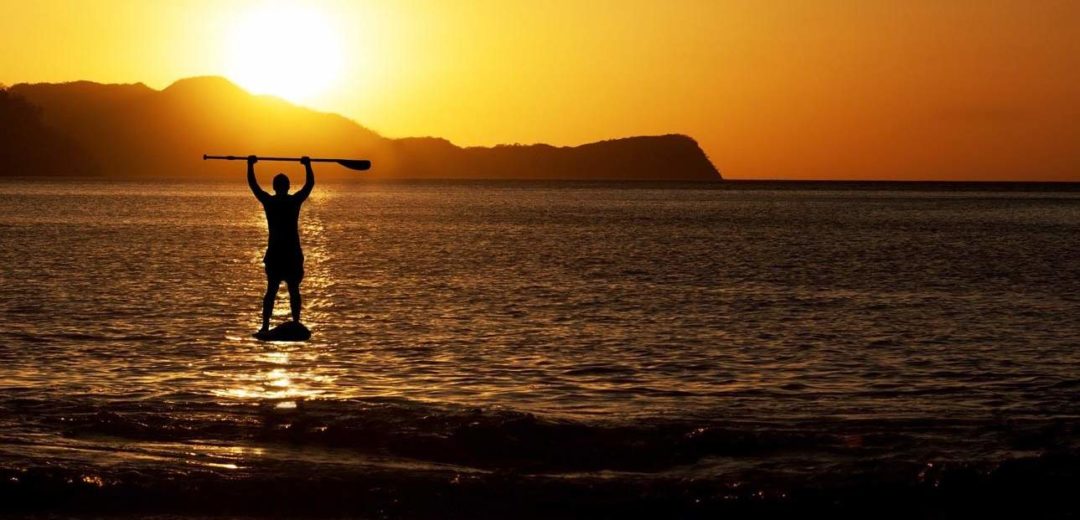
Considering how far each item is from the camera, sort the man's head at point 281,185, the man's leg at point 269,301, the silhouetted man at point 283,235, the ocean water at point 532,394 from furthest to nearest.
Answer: the man's leg at point 269,301, the silhouetted man at point 283,235, the man's head at point 281,185, the ocean water at point 532,394

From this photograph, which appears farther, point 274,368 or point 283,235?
point 274,368

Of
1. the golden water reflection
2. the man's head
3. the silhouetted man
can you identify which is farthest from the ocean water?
the man's head

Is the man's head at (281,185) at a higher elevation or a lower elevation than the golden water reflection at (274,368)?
higher

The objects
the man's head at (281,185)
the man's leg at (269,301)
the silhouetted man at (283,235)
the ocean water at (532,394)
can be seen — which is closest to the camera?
the ocean water at (532,394)

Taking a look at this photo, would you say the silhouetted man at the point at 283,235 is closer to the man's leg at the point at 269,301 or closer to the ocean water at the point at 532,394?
the man's leg at the point at 269,301

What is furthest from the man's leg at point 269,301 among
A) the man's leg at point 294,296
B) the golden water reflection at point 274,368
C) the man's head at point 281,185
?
the man's head at point 281,185

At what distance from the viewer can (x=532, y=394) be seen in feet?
59.2

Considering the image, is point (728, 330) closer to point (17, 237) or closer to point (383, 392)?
point (383, 392)

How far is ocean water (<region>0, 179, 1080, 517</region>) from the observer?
12055 millimetres

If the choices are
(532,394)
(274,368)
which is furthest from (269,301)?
(532,394)

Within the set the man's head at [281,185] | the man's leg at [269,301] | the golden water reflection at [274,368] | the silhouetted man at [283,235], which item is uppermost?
the man's head at [281,185]

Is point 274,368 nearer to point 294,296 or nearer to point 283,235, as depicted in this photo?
point 294,296

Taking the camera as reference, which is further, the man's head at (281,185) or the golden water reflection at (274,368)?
the golden water reflection at (274,368)

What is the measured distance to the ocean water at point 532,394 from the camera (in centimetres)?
1205
